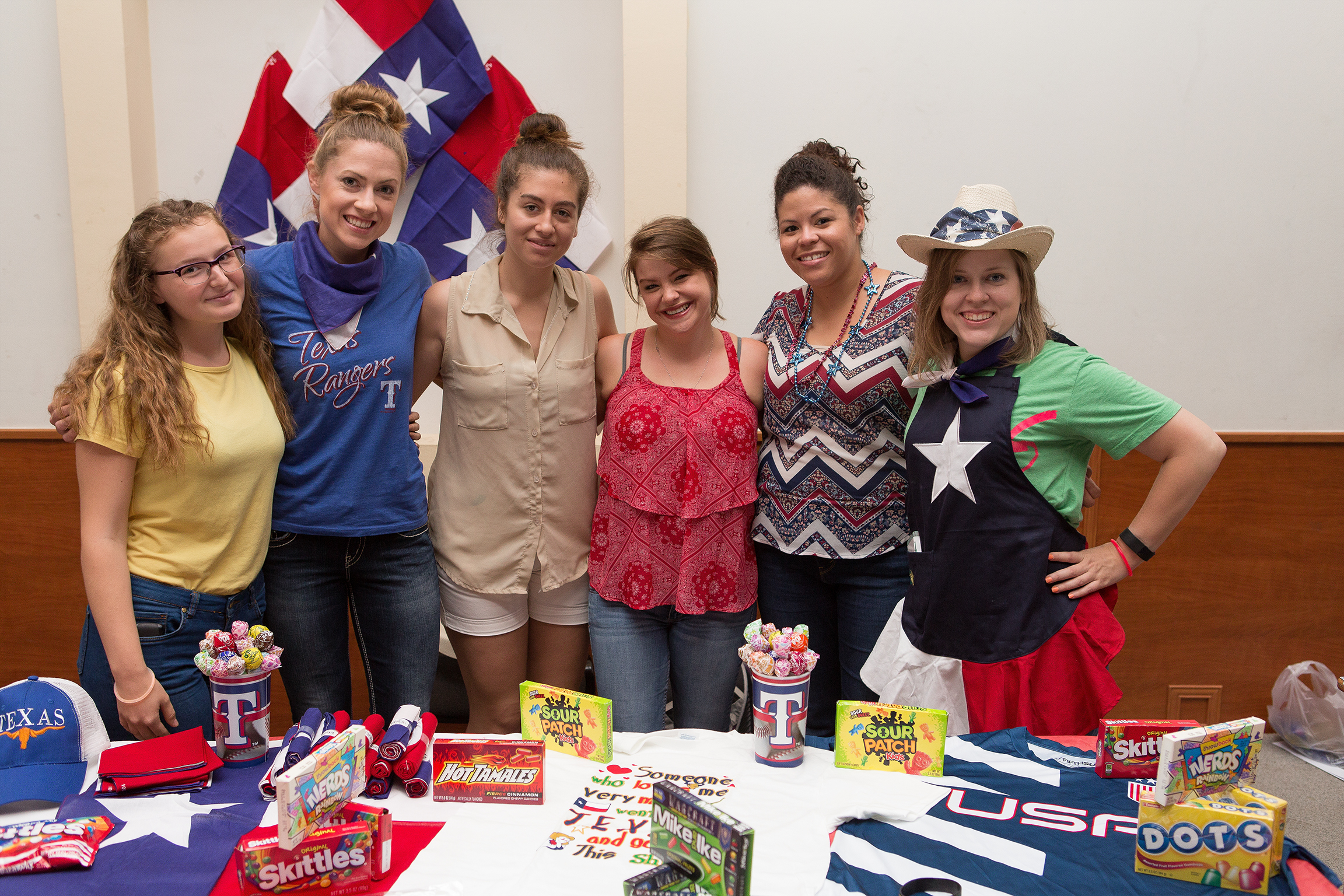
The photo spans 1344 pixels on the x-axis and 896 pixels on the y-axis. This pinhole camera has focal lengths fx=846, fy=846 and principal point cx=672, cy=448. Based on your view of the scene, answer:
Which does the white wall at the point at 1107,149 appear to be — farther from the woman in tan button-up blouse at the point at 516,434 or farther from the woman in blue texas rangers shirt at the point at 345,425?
the woman in blue texas rangers shirt at the point at 345,425

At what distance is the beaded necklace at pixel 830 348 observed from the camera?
1.92 metres

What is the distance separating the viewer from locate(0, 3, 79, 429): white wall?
303 centimetres

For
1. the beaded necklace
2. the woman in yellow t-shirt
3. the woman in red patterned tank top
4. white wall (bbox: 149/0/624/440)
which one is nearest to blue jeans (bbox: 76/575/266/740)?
the woman in yellow t-shirt

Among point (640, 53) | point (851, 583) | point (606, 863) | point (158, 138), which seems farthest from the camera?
point (158, 138)

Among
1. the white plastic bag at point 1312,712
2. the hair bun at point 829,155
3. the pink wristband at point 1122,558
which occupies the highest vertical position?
the hair bun at point 829,155

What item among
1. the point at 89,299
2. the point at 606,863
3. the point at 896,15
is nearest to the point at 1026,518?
the point at 606,863

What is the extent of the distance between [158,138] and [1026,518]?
3.33m

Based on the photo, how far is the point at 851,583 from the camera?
1.97 meters

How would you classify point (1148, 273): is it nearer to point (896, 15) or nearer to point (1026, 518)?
point (896, 15)

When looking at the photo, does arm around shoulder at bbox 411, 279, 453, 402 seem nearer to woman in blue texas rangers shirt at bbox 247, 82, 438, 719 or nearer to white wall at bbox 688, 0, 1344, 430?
woman in blue texas rangers shirt at bbox 247, 82, 438, 719

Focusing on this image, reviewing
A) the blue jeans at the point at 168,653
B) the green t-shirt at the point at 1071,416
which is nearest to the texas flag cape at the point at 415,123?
the blue jeans at the point at 168,653

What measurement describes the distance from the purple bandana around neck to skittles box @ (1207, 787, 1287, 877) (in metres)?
1.81

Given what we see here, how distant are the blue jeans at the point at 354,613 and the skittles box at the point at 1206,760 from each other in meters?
1.50

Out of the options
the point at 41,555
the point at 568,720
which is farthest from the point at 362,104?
the point at 41,555
